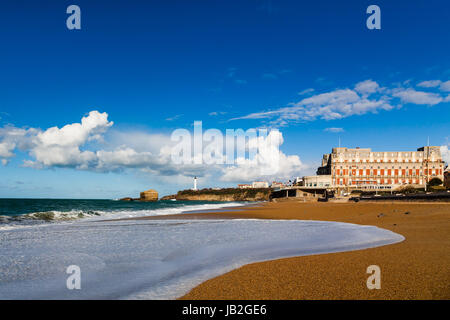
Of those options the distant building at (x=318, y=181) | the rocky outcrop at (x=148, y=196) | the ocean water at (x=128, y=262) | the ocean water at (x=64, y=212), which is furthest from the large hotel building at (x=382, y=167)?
the ocean water at (x=128, y=262)

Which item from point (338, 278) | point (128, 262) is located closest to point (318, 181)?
point (128, 262)

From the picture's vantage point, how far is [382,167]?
365ft

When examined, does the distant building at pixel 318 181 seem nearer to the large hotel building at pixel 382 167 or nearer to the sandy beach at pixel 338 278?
the large hotel building at pixel 382 167

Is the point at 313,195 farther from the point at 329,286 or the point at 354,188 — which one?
the point at 329,286

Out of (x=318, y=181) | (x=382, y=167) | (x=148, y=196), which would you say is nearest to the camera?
(x=382, y=167)

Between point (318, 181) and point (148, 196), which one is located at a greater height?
point (318, 181)

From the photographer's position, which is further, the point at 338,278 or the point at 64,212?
the point at 64,212

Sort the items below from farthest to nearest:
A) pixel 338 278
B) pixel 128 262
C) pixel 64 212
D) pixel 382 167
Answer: pixel 382 167, pixel 64 212, pixel 128 262, pixel 338 278

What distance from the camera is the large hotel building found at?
356ft

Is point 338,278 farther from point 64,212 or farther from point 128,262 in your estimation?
point 64,212
